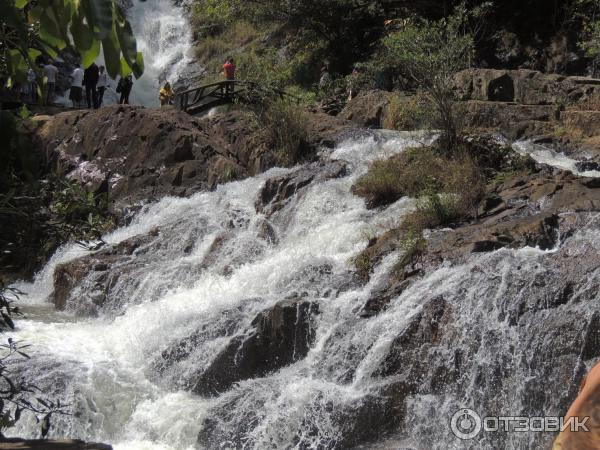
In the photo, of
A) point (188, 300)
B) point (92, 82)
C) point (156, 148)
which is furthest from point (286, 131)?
point (92, 82)

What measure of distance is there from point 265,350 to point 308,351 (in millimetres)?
503

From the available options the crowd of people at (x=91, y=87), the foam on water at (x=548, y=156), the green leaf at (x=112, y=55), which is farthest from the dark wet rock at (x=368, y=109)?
the green leaf at (x=112, y=55)

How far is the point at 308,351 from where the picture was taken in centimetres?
841

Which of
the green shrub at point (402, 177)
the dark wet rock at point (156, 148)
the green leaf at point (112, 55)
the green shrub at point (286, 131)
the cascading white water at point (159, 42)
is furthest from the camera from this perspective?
the cascading white water at point (159, 42)

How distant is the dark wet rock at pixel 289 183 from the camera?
42.6 feet

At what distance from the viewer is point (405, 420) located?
7.03 m

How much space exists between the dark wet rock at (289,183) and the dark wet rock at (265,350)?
4272 millimetres

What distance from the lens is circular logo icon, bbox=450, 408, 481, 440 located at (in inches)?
262

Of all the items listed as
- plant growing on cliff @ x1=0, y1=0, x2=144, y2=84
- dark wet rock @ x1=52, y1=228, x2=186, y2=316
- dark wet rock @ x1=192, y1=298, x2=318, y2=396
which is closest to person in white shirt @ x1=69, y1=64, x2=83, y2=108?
dark wet rock @ x1=52, y1=228, x2=186, y2=316

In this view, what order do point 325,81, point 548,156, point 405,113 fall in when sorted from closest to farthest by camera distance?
point 548,156, point 405,113, point 325,81

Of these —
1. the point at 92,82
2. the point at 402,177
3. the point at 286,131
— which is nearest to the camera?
the point at 402,177

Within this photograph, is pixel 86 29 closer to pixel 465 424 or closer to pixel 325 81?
pixel 465 424

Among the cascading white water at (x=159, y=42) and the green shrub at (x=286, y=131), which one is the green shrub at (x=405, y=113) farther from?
the cascading white water at (x=159, y=42)

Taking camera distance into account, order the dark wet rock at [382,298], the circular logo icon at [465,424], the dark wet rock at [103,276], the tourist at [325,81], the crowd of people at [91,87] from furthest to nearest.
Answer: the tourist at [325,81]
the crowd of people at [91,87]
the dark wet rock at [103,276]
the dark wet rock at [382,298]
the circular logo icon at [465,424]
